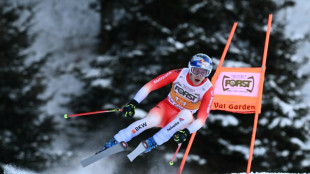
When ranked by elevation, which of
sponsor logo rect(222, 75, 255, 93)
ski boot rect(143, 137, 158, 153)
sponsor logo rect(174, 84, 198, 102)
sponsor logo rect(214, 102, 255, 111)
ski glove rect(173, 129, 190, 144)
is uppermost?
sponsor logo rect(174, 84, 198, 102)

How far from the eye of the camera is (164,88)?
1020 centimetres

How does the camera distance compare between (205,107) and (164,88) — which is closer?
(205,107)

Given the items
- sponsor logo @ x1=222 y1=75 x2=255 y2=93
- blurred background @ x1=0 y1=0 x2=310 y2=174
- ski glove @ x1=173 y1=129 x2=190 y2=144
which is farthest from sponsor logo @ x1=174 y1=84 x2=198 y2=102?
blurred background @ x1=0 y1=0 x2=310 y2=174

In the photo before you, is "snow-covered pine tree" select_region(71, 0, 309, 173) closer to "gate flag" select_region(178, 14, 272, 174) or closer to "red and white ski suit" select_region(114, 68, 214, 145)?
"gate flag" select_region(178, 14, 272, 174)

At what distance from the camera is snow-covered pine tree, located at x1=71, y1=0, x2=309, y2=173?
412 inches

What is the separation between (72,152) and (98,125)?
4.13ft

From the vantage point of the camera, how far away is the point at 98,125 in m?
11.3

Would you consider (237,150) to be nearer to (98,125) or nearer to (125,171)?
(98,125)

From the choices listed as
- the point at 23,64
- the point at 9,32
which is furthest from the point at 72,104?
the point at 9,32

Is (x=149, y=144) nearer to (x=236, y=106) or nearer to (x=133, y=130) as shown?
(x=133, y=130)

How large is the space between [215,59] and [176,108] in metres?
5.15

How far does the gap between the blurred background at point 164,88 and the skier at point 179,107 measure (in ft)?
15.8

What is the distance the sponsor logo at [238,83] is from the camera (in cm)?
557

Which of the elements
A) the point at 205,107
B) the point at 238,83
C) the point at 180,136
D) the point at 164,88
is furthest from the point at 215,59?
the point at 180,136
